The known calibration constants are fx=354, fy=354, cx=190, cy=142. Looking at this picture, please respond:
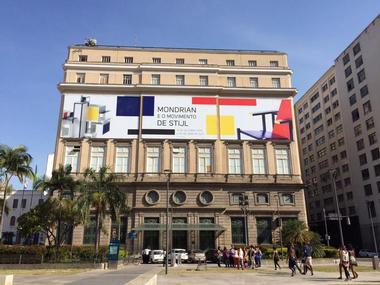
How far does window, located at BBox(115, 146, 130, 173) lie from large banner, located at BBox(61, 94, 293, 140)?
6.37 ft

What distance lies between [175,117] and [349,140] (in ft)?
132

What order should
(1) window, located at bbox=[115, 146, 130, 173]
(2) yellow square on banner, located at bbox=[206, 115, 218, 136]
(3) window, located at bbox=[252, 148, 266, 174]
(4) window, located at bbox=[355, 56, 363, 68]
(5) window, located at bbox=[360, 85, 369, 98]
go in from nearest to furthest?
1. (1) window, located at bbox=[115, 146, 130, 173]
2. (3) window, located at bbox=[252, 148, 266, 174]
3. (2) yellow square on banner, located at bbox=[206, 115, 218, 136]
4. (5) window, located at bbox=[360, 85, 369, 98]
5. (4) window, located at bbox=[355, 56, 363, 68]

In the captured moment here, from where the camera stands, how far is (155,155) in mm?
51844

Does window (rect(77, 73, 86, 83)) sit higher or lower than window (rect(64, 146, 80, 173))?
higher

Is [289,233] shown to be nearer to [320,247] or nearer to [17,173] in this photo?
[320,247]

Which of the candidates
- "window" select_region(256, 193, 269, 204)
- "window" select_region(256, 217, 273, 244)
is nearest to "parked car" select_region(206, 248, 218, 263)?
"window" select_region(256, 217, 273, 244)

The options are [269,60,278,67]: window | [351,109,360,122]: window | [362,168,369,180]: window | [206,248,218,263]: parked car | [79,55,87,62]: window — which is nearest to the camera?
[206,248,218,263]: parked car

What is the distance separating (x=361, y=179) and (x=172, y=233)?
136ft

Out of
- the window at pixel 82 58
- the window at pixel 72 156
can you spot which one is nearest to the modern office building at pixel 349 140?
the window at pixel 72 156

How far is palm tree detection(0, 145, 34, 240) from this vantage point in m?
37.7

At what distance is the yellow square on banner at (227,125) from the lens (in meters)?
53.3

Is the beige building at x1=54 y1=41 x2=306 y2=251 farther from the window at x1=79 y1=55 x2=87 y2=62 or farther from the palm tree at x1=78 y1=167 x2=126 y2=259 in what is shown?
the palm tree at x1=78 y1=167 x2=126 y2=259

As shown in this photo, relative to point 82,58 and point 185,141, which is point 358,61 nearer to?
point 185,141

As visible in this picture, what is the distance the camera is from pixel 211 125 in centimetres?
5334
